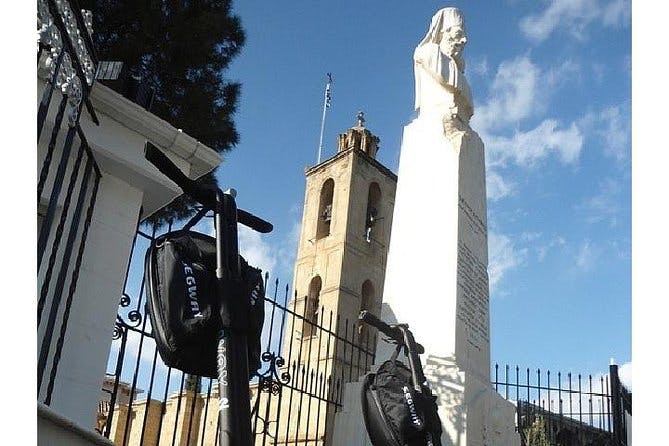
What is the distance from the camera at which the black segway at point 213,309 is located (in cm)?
160

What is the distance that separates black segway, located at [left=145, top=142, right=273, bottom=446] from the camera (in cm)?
160

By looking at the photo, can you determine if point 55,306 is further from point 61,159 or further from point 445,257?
point 445,257

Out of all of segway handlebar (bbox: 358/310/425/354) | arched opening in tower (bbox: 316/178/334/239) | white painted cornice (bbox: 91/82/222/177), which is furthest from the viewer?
arched opening in tower (bbox: 316/178/334/239)

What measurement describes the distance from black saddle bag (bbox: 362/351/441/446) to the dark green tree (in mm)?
4108

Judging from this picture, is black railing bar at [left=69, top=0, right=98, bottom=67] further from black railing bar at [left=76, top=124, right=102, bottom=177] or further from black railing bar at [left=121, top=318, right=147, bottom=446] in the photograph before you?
black railing bar at [left=121, top=318, right=147, bottom=446]

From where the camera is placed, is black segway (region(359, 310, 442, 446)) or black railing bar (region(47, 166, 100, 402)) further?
black segway (region(359, 310, 442, 446))

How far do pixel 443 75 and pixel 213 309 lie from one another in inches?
260

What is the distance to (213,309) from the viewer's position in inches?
67.8

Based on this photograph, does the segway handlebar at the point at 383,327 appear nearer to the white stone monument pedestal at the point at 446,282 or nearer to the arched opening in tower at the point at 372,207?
the white stone monument pedestal at the point at 446,282

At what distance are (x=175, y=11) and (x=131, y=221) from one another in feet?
16.5

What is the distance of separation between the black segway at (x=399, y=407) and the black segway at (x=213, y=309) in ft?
5.90

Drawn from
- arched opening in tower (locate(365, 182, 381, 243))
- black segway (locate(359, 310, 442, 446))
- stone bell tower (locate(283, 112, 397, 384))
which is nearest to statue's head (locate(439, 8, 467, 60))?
black segway (locate(359, 310, 442, 446))

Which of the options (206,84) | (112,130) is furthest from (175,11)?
(112,130)

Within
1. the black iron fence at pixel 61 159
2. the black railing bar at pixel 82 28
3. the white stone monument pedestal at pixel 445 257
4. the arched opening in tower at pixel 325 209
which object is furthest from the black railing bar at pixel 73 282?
the arched opening in tower at pixel 325 209
